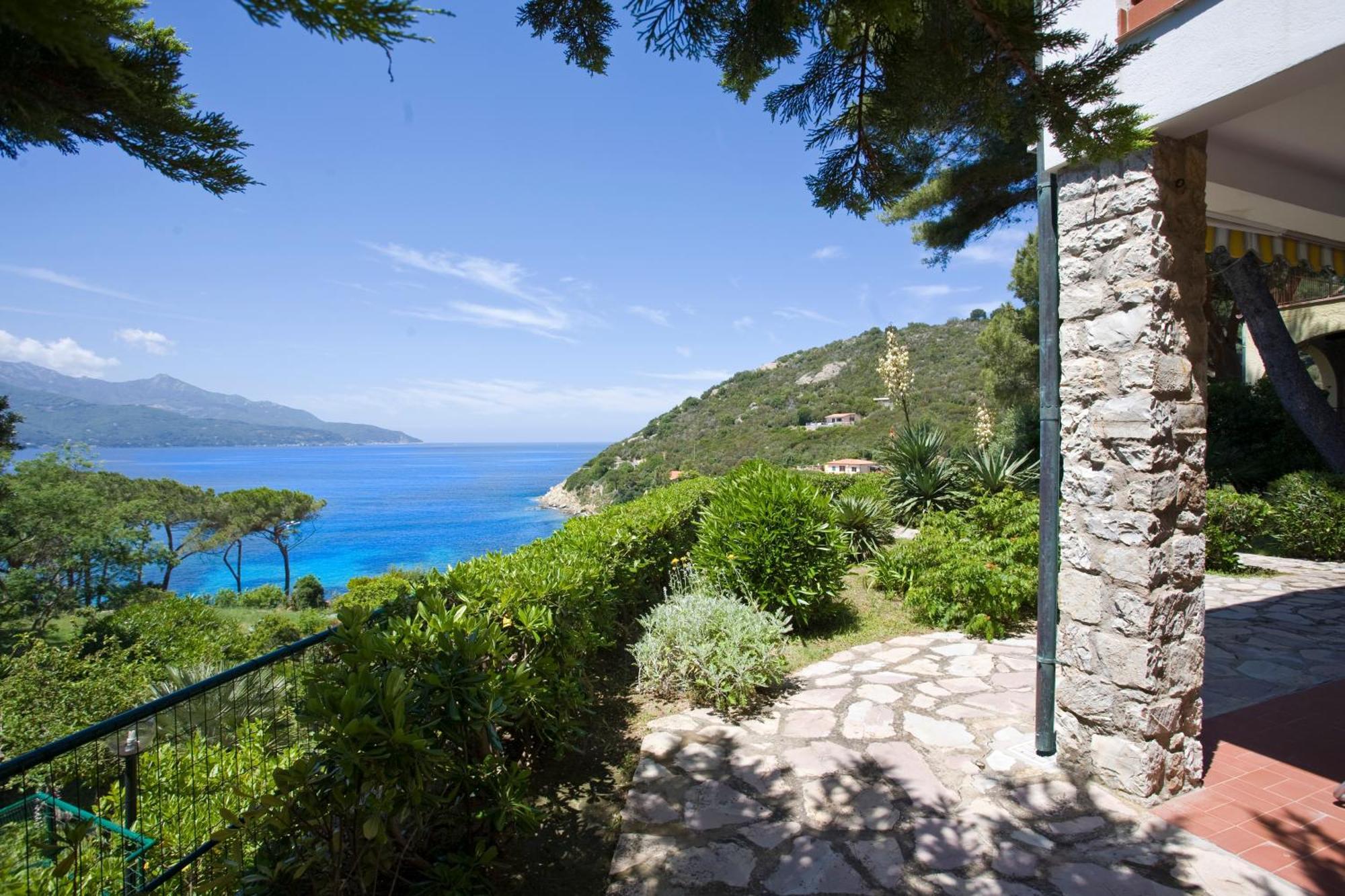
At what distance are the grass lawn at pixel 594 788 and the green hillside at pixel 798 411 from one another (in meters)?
15.1

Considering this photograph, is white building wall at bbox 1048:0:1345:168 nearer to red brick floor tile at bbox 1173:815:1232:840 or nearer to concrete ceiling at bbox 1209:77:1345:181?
concrete ceiling at bbox 1209:77:1345:181

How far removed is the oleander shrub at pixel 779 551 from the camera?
539 centimetres

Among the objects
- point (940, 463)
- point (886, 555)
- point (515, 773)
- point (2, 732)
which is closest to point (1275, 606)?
point (886, 555)

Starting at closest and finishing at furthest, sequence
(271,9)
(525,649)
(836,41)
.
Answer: (271,9) < (836,41) < (525,649)

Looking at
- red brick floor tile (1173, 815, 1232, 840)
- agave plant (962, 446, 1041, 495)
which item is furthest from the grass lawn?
agave plant (962, 446, 1041, 495)

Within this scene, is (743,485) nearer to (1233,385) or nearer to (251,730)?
(251,730)

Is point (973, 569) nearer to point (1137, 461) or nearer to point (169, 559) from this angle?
point (1137, 461)

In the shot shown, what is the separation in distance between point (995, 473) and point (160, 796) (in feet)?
29.8

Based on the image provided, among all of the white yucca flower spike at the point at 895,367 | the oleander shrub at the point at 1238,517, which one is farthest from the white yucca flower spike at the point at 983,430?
the oleander shrub at the point at 1238,517

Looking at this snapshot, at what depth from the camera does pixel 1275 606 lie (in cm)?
578

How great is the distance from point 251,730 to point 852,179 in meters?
4.09

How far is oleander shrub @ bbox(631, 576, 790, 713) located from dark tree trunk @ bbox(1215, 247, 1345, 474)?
1025cm

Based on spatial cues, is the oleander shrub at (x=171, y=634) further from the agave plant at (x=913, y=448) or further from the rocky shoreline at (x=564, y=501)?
the rocky shoreline at (x=564, y=501)

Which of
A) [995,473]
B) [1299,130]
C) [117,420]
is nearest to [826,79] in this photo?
[1299,130]
